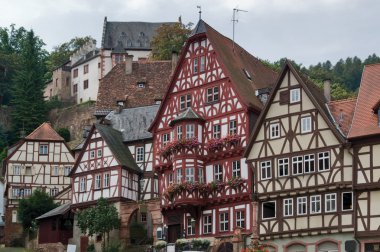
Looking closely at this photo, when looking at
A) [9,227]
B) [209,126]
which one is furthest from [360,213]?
[9,227]

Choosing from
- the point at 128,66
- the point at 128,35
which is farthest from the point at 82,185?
the point at 128,35

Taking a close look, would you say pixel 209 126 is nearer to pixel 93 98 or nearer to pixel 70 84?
pixel 93 98

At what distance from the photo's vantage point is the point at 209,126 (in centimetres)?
6556

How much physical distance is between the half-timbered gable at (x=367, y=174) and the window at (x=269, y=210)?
6.08 metres

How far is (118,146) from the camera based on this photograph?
73750 mm

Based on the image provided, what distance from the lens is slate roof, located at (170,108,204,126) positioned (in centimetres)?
6531

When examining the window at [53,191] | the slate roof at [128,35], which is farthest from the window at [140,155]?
the slate roof at [128,35]

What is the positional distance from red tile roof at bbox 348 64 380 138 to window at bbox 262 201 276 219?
7032mm

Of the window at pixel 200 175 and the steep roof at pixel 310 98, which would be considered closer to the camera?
the steep roof at pixel 310 98

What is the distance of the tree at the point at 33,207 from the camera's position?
81.0 meters

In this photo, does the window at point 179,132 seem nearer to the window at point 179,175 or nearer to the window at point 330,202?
the window at point 179,175

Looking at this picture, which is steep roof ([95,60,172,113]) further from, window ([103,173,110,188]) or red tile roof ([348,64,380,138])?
red tile roof ([348,64,380,138])

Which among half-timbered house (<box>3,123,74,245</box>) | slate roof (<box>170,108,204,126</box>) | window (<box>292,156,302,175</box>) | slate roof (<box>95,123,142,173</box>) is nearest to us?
window (<box>292,156,302,175</box>)

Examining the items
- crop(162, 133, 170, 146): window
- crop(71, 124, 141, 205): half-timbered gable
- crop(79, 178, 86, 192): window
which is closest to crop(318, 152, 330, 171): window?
crop(162, 133, 170, 146): window
